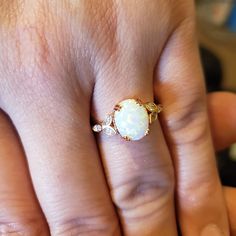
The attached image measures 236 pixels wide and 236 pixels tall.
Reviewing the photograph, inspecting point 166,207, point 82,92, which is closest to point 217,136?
point 166,207

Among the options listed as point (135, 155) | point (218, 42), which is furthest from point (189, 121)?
point (218, 42)

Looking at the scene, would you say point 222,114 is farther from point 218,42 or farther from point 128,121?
point 218,42

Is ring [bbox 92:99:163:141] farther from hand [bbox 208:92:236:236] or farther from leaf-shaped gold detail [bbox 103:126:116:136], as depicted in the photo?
hand [bbox 208:92:236:236]

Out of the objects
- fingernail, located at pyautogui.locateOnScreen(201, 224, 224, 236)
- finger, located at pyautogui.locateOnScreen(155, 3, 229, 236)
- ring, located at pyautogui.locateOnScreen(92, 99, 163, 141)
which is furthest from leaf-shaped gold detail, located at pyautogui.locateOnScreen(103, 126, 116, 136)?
fingernail, located at pyautogui.locateOnScreen(201, 224, 224, 236)

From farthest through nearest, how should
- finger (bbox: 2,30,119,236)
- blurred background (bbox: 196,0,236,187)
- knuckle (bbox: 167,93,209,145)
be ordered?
blurred background (bbox: 196,0,236,187)
knuckle (bbox: 167,93,209,145)
finger (bbox: 2,30,119,236)

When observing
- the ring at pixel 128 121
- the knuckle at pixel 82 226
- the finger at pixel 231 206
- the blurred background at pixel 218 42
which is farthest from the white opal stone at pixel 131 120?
the blurred background at pixel 218 42

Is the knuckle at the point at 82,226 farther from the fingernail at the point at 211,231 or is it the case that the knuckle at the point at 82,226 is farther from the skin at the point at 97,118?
the fingernail at the point at 211,231
